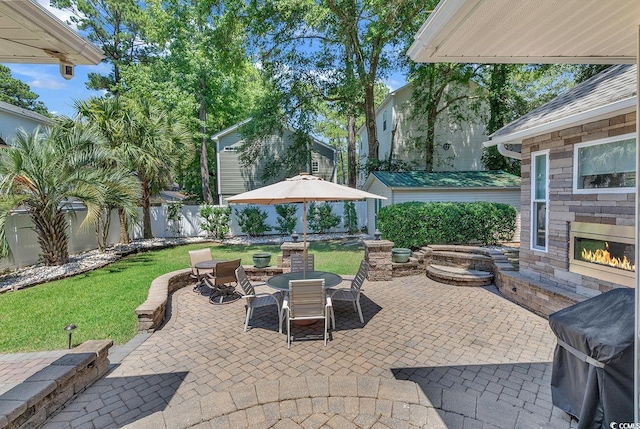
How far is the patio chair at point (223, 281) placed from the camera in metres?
6.85

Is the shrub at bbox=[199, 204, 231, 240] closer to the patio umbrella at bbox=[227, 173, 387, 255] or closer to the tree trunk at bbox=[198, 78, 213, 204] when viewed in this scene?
the tree trunk at bbox=[198, 78, 213, 204]

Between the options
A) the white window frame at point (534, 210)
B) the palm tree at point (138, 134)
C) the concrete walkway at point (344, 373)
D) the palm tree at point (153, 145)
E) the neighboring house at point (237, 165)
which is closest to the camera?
the concrete walkway at point (344, 373)

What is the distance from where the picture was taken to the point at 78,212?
524 inches

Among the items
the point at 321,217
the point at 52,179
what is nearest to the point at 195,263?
the point at 52,179

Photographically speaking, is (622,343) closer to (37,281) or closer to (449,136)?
(37,281)

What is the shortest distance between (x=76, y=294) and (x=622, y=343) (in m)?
9.62

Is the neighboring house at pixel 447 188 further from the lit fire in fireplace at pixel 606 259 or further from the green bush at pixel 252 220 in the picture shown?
the lit fire in fireplace at pixel 606 259

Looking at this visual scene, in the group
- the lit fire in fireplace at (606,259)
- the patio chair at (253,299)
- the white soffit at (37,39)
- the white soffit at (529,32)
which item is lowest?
the patio chair at (253,299)

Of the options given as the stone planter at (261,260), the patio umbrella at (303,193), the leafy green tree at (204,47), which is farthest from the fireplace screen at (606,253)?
the leafy green tree at (204,47)

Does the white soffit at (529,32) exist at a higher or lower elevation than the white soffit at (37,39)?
lower

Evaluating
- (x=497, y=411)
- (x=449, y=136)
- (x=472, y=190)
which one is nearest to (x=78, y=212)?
(x=497, y=411)

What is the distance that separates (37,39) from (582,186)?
7.68 metres

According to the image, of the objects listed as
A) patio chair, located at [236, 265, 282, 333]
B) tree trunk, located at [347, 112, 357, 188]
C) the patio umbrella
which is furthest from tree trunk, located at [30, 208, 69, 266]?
tree trunk, located at [347, 112, 357, 188]

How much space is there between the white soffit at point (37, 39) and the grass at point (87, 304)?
4.07 m
